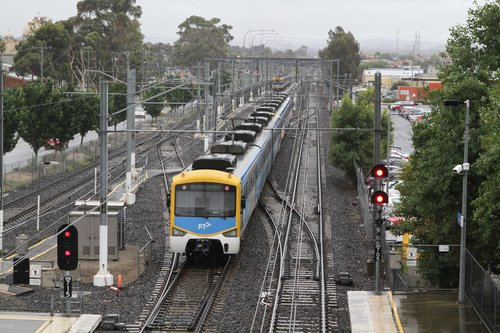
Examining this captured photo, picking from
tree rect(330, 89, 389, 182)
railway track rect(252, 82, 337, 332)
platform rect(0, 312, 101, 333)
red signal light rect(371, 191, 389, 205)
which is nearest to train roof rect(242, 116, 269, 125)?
railway track rect(252, 82, 337, 332)

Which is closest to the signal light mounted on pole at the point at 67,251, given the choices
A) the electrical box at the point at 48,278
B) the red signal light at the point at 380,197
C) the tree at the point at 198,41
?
the electrical box at the point at 48,278

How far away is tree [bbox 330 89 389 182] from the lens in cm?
4294

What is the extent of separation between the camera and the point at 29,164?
47.1 meters

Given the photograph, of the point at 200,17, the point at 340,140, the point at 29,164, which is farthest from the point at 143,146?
the point at 200,17

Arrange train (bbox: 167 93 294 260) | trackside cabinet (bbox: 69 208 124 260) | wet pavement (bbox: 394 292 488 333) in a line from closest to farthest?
wet pavement (bbox: 394 292 488 333) → train (bbox: 167 93 294 260) → trackside cabinet (bbox: 69 208 124 260)

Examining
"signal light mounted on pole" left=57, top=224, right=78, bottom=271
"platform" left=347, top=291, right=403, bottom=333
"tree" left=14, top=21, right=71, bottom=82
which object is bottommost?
"platform" left=347, top=291, right=403, bottom=333

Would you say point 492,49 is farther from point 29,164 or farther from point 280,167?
point 29,164

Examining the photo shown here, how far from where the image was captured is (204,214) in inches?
944

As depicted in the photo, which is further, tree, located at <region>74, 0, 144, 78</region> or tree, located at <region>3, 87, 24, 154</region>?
tree, located at <region>74, 0, 144, 78</region>

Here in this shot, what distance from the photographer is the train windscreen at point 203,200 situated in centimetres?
2403

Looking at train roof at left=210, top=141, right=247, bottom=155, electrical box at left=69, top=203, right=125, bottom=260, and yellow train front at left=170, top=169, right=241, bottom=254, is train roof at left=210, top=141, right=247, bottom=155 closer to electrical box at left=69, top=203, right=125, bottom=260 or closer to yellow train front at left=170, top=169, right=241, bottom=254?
electrical box at left=69, top=203, right=125, bottom=260

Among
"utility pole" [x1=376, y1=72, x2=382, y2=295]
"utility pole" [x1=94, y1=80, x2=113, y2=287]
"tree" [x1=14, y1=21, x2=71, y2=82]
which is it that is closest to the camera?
"utility pole" [x1=376, y1=72, x2=382, y2=295]

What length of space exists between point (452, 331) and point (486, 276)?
1.41 metres

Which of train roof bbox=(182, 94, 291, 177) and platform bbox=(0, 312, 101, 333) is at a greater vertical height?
train roof bbox=(182, 94, 291, 177)
